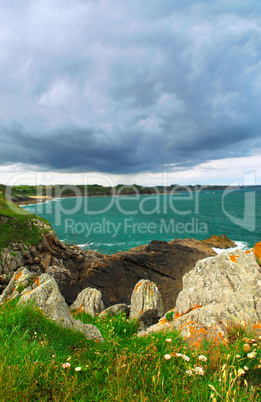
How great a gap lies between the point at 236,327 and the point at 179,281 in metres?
18.9

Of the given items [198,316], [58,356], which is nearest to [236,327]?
[198,316]

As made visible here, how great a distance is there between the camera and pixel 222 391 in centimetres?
281

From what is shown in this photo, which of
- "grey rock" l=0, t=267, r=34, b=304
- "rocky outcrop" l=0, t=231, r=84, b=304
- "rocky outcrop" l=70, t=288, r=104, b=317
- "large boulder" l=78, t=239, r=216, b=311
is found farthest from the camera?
"large boulder" l=78, t=239, r=216, b=311

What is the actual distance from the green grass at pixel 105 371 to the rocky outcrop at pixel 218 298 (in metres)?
1.21

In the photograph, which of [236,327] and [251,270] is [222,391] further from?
[251,270]

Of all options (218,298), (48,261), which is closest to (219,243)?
(48,261)

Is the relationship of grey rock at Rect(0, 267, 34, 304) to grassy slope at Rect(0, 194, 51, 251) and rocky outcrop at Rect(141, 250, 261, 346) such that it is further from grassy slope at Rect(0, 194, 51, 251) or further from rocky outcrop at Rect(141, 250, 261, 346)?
rocky outcrop at Rect(141, 250, 261, 346)

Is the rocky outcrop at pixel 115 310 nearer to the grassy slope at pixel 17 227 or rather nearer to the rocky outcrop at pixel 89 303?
the rocky outcrop at pixel 89 303

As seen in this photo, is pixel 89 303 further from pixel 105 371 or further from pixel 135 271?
pixel 135 271

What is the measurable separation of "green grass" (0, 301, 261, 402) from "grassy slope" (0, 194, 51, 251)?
59.8 ft

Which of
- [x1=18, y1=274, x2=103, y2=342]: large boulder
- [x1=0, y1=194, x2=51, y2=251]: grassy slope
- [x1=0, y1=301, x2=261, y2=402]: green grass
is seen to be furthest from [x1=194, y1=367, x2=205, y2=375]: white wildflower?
[x1=0, y1=194, x2=51, y2=251]: grassy slope

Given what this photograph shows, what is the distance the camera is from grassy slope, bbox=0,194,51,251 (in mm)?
20614

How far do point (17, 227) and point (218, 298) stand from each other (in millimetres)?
21470

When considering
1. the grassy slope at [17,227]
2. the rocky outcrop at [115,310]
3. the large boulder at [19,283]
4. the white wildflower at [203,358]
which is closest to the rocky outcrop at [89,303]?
the rocky outcrop at [115,310]
